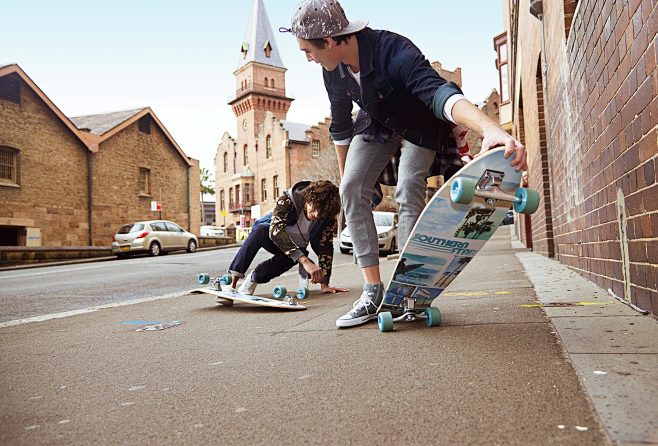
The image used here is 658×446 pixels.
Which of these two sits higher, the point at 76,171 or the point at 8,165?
the point at 76,171

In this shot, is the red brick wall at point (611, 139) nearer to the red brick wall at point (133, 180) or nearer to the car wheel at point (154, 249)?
the car wheel at point (154, 249)

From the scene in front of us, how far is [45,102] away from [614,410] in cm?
2664

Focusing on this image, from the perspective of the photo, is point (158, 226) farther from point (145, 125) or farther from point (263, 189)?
point (263, 189)

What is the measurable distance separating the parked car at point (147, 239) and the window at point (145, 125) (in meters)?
9.67

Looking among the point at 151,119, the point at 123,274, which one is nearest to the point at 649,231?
the point at 123,274

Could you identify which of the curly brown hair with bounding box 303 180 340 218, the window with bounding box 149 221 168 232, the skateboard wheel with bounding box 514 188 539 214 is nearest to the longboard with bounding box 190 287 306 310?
the curly brown hair with bounding box 303 180 340 218

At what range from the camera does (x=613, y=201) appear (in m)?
2.97

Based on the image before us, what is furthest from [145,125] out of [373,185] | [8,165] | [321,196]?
[373,185]

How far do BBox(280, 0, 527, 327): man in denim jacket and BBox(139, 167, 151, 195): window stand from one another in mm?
28800

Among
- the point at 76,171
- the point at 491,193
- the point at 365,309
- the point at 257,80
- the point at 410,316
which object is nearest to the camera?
the point at 491,193

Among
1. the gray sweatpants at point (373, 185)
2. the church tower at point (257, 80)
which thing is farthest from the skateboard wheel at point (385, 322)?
the church tower at point (257, 80)

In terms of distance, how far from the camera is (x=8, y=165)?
73.4 feet

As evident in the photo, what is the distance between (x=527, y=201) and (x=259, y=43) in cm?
6350

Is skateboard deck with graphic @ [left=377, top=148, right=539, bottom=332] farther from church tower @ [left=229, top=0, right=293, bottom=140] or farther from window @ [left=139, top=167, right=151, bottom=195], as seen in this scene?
church tower @ [left=229, top=0, right=293, bottom=140]
